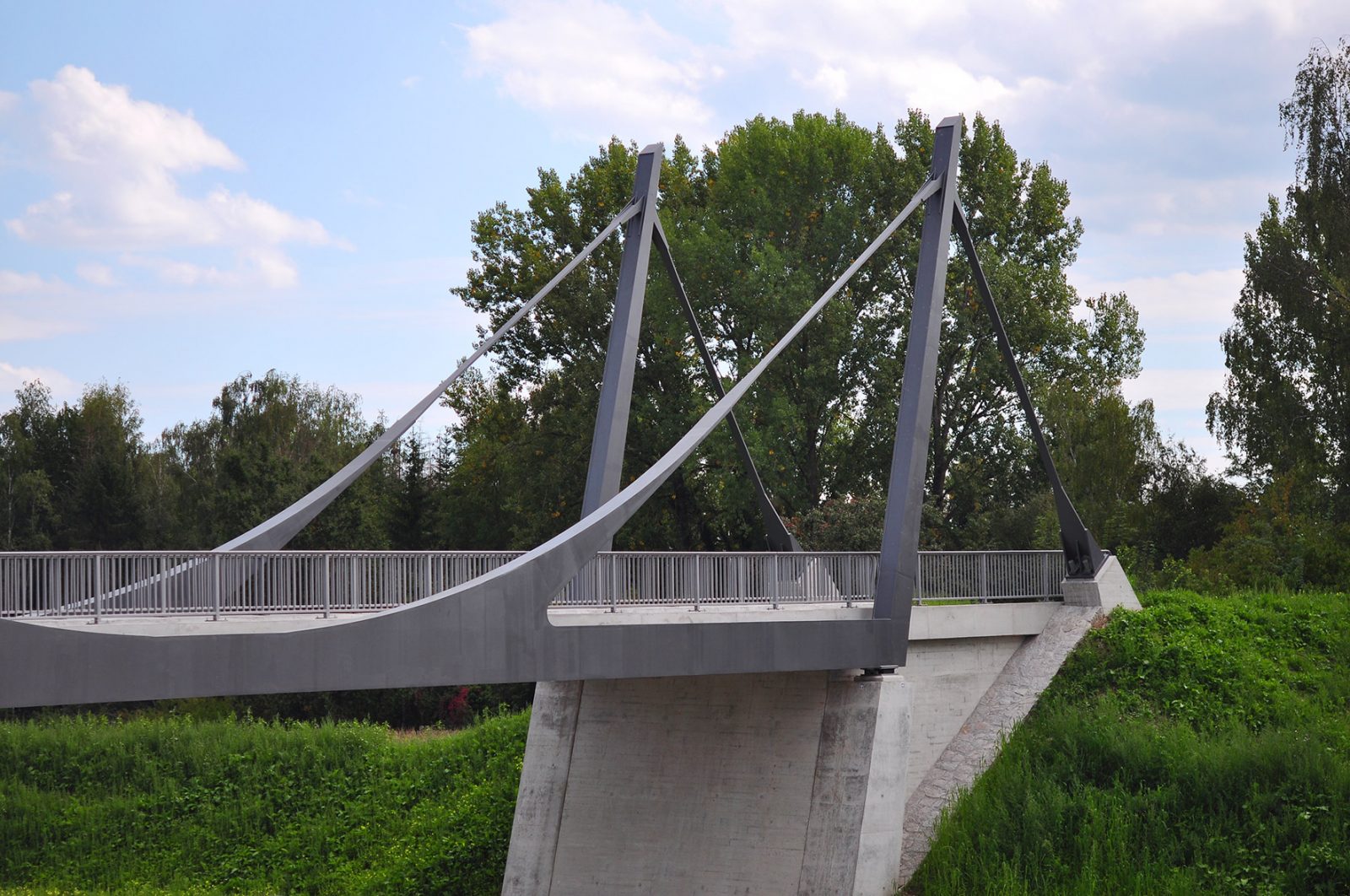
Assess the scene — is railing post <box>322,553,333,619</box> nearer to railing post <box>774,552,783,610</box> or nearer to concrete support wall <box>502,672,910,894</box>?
railing post <box>774,552,783,610</box>

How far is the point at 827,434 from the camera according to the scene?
3869 cm

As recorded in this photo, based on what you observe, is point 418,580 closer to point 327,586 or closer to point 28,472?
point 327,586

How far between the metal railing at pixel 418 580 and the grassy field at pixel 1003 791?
267 centimetres

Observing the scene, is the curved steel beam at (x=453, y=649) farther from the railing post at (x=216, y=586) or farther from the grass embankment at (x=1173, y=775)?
the grass embankment at (x=1173, y=775)

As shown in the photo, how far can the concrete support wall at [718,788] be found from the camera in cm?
1861

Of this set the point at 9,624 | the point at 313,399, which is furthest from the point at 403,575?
the point at 313,399

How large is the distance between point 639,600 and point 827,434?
2210 centimetres

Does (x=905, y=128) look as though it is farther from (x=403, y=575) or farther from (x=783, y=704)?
(x=403, y=575)

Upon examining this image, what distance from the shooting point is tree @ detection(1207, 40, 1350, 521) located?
3450 centimetres

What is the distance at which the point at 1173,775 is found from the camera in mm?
19062

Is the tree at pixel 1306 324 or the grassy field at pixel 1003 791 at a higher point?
the tree at pixel 1306 324

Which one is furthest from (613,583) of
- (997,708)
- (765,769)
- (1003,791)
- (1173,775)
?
(1173,775)

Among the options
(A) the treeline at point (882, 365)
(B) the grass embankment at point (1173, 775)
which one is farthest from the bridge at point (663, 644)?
(A) the treeline at point (882, 365)

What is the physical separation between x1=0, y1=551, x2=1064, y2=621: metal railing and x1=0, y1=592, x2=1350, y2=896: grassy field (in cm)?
267
